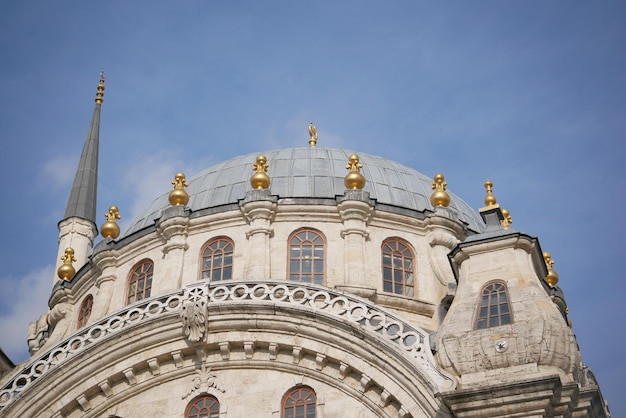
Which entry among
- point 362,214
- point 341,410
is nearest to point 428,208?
point 362,214

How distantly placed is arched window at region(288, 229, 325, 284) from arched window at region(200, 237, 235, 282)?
6.12 ft

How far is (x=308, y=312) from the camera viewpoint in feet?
82.4

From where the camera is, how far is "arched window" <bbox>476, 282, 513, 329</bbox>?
2364cm

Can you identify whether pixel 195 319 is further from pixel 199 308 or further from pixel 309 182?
pixel 309 182

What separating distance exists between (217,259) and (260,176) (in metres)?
2.99

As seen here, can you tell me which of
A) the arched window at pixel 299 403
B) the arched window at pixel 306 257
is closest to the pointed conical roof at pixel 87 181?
the arched window at pixel 306 257

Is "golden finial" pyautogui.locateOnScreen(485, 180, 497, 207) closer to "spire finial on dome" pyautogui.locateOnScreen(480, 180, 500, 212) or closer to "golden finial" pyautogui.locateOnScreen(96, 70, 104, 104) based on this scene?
"spire finial on dome" pyautogui.locateOnScreen(480, 180, 500, 212)

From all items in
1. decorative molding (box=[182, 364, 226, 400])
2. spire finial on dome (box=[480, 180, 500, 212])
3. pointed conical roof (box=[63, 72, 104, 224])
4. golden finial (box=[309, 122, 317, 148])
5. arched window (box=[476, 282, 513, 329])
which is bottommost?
decorative molding (box=[182, 364, 226, 400])

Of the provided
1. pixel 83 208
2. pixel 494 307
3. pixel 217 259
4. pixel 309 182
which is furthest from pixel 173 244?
pixel 83 208

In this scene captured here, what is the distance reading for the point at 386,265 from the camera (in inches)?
1245

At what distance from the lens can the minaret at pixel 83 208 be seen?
4383 cm

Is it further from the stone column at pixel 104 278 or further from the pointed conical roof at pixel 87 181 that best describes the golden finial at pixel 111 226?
the pointed conical roof at pixel 87 181

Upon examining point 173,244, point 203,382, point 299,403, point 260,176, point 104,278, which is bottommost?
point 299,403

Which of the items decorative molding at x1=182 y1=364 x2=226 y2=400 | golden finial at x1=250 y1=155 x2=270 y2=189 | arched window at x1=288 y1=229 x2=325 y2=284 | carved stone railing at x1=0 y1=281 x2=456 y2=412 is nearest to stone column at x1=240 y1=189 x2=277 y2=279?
golden finial at x1=250 y1=155 x2=270 y2=189
